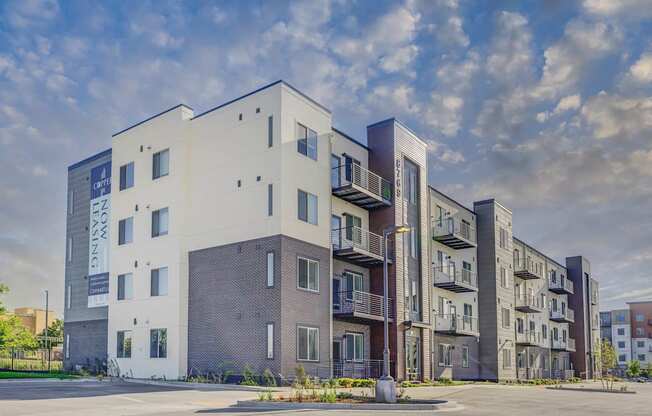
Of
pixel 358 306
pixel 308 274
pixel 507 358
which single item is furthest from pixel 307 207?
pixel 507 358

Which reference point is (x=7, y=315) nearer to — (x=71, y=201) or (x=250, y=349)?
(x=71, y=201)

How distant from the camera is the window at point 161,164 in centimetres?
3653

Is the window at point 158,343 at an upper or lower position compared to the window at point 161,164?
lower

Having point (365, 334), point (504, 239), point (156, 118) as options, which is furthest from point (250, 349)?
point (504, 239)

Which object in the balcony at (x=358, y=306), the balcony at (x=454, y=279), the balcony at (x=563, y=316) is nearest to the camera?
the balcony at (x=358, y=306)

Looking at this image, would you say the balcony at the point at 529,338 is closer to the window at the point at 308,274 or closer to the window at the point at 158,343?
the window at the point at 308,274

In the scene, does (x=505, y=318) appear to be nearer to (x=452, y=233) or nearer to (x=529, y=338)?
(x=529, y=338)

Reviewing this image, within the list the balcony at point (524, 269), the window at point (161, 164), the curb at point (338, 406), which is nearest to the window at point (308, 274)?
the window at point (161, 164)

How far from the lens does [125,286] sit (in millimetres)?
37938

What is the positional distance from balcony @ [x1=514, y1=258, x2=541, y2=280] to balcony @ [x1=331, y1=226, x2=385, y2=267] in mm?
23843

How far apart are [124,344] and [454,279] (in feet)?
67.6

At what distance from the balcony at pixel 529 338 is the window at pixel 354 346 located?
906 inches

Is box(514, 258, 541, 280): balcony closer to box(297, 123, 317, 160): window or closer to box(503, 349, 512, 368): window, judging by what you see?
box(503, 349, 512, 368): window

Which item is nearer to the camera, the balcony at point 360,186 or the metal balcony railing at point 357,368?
the metal balcony railing at point 357,368
